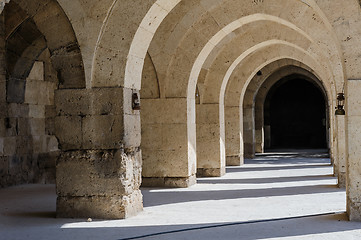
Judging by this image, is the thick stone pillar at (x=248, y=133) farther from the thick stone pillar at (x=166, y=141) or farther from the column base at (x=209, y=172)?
the thick stone pillar at (x=166, y=141)

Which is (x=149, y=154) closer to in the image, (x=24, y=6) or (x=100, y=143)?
(x=100, y=143)

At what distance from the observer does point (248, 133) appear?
55.4 ft

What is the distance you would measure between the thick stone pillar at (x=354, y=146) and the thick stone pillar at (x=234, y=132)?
8205mm

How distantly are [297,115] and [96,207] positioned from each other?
20.0 metres

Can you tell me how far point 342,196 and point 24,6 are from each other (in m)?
5.11

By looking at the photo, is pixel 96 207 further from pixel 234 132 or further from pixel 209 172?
pixel 234 132

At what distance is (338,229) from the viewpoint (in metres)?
5.19

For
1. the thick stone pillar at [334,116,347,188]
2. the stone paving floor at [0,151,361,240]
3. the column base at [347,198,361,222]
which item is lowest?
the stone paving floor at [0,151,361,240]

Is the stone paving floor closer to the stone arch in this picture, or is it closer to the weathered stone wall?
the weathered stone wall

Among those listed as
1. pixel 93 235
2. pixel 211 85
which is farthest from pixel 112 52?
pixel 211 85

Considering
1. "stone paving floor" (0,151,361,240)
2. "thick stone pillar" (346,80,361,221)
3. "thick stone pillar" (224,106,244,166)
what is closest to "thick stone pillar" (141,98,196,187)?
"stone paving floor" (0,151,361,240)

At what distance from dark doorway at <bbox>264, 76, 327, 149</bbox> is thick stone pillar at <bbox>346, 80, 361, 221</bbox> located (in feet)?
62.1

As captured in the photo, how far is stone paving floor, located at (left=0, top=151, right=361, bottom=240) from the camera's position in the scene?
16.8ft

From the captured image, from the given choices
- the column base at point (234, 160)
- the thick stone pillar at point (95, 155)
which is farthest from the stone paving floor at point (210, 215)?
the column base at point (234, 160)
